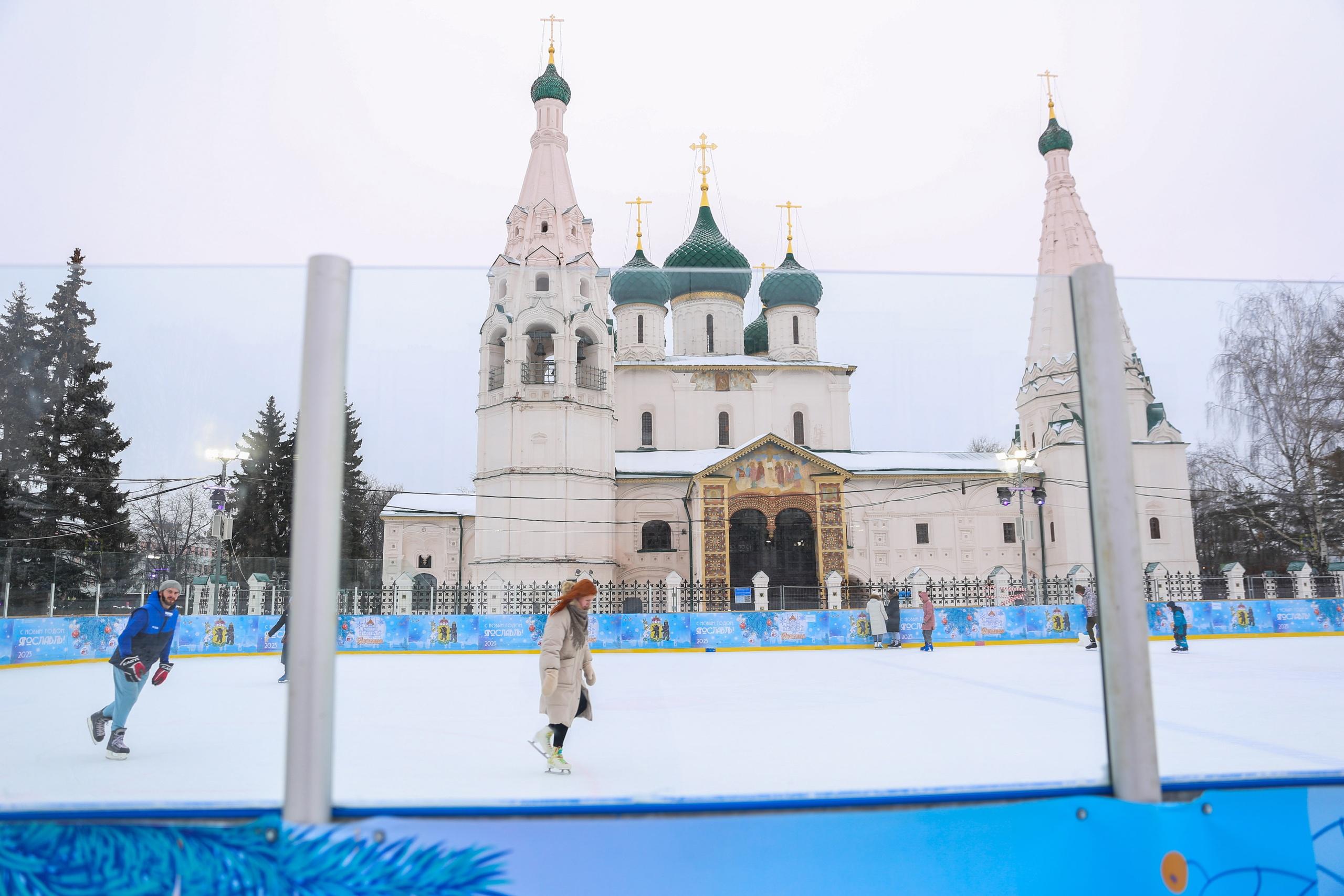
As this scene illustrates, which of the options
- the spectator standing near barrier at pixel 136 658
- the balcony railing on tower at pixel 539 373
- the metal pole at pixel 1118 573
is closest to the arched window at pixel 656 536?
the balcony railing on tower at pixel 539 373

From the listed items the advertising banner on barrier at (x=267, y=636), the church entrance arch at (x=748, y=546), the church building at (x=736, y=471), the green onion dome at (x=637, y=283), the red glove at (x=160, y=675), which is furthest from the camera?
the church entrance arch at (x=748, y=546)

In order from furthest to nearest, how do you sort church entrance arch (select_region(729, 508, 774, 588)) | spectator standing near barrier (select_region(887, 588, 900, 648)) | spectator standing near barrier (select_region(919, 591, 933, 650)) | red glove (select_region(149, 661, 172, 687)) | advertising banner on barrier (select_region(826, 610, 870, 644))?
spectator standing near barrier (select_region(919, 591, 933, 650))
advertising banner on barrier (select_region(826, 610, 870, 644))
spectator standing near barrier (select_region(887, 588, 900, 648))
church entrance arch (select_region(729, 508, 774, 588))
red glove (select_region(149, 661, 172, 687))

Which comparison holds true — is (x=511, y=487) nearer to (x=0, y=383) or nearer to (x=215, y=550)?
(x=215, y=550)

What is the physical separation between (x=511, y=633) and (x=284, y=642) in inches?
282

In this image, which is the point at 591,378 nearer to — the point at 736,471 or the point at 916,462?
the point at 736,471

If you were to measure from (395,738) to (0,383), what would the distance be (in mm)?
2477

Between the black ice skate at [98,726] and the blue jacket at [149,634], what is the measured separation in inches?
12.4

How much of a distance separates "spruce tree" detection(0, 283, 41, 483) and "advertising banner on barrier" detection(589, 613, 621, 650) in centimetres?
1180

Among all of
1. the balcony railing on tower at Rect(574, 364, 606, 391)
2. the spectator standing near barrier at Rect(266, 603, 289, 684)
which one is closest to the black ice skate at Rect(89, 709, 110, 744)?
the spectator standing near barrier at Rect(266, 603, 289, 684)

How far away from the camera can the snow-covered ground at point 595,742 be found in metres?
2.94

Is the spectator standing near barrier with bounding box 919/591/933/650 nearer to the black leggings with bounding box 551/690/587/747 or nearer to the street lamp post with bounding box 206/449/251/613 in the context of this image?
the black leggings with bounding box 551/690/587/747

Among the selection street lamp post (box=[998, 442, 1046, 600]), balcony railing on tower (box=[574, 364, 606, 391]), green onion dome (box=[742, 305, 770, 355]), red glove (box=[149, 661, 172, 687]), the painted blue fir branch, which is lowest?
the painted blue fir branch

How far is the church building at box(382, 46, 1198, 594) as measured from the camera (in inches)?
144

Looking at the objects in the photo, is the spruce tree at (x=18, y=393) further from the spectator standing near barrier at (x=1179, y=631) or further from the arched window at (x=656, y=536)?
the spectator standing near barrier at (x=1179, y=631)
